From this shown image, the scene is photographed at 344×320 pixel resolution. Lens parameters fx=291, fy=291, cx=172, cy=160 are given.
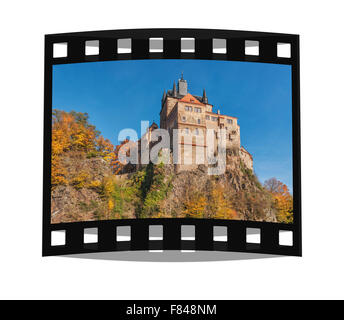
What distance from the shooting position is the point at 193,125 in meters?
9.18

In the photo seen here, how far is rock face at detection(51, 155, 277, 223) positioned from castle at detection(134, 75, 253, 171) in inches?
11.9

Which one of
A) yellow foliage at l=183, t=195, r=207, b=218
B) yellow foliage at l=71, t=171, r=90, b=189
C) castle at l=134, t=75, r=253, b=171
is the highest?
castle at l=134, t=75, r=253, b=171

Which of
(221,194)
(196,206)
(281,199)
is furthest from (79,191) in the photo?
(281,199)

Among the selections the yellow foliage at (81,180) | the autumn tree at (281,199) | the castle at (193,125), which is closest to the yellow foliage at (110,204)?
the yellow foliage at (81,180)

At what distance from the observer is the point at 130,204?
876cm

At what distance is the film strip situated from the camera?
802cm

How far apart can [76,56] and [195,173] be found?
483 centimetres

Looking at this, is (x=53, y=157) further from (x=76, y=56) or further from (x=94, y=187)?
(x=76, y=56)

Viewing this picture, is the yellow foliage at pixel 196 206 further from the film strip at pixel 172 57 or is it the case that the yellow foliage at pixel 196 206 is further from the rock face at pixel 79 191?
the rock face at pixel 79 191

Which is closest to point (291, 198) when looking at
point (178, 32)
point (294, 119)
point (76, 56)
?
point (294, 119)

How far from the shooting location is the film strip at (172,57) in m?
8.02

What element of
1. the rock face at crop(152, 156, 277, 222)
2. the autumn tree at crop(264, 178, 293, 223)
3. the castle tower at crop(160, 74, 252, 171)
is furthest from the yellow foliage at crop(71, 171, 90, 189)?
the autumn tree at crop(264, 178, 293, 223)

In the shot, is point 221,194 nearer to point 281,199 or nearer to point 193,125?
point 281,199

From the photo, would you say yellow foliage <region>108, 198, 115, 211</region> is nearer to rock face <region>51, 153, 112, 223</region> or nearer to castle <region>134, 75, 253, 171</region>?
rock face <region>51, 153, 112, 223</region>
